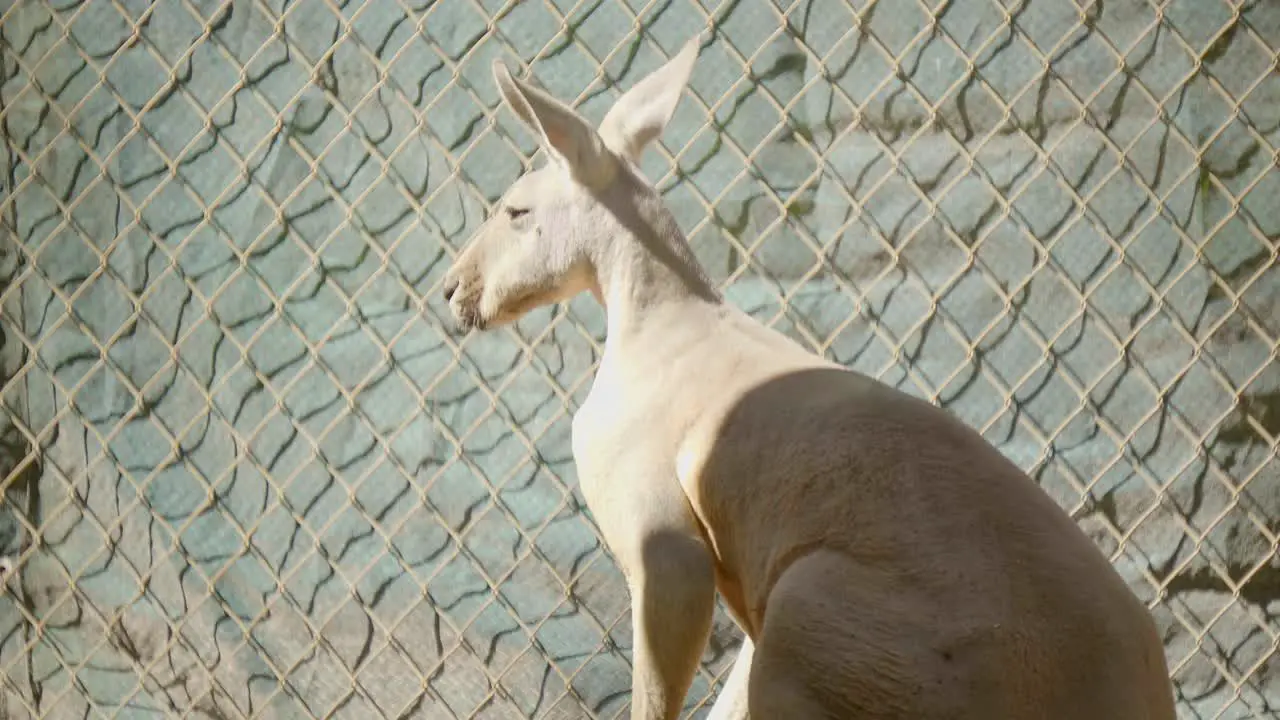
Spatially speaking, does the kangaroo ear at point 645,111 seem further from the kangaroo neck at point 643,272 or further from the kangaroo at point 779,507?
the kangaroo neck at point 643,272

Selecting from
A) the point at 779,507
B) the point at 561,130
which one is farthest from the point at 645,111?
the point at 779,507

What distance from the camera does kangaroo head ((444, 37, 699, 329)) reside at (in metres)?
2.22

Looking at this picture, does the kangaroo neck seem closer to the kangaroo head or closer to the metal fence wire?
the kangaroo head

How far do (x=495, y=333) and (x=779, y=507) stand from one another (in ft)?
4.40

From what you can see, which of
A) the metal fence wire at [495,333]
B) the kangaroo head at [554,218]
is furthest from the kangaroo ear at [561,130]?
the metal fence wire at [495,333]

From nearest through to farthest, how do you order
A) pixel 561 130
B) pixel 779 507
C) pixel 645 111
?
pixel 779 507
pixel 561 130
pixel 645 111

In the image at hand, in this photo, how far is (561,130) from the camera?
7.17 feet

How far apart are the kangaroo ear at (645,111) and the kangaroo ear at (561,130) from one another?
9cm

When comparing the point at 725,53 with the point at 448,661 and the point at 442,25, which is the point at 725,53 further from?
the point at 448,661

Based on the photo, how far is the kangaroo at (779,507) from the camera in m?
1.60

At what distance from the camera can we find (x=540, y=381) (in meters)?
3.05

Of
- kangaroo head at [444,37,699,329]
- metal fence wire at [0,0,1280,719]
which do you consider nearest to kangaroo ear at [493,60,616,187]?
kangaroo head at [444,37,699,329]

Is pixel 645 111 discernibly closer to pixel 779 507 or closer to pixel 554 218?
pixel 554 218

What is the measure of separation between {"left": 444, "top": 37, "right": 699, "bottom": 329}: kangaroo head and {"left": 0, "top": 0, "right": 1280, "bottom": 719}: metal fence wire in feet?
2.30
